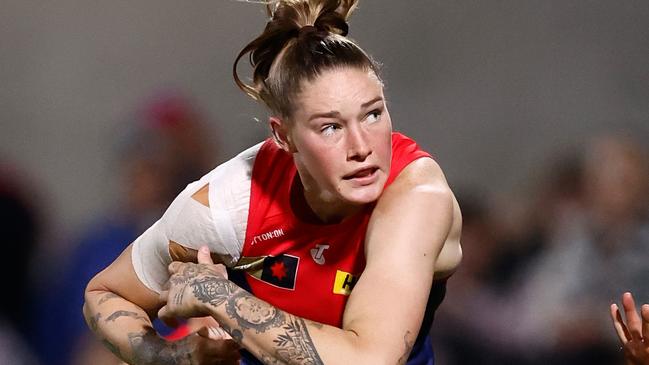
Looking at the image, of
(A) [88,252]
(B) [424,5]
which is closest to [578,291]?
(B) [424,5]

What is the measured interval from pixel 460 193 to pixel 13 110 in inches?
63.7

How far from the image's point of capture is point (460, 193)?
366 cm

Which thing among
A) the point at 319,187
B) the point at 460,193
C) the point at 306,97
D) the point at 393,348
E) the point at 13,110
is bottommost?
the point at 460,193

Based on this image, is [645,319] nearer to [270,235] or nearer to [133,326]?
[270,235]

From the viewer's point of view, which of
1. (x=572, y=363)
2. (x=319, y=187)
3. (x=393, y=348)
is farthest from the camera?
(x=572, y=363)

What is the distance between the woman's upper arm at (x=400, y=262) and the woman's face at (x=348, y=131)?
2.3 inches

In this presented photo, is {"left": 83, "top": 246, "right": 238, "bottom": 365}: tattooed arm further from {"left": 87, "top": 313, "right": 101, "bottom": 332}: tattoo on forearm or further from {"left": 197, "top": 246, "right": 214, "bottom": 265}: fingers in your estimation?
{"left": 197, "top": 246, "right": 214, "bottom": 265}: fingers

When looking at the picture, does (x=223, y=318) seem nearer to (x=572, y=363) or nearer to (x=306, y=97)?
(x=306, y=97)

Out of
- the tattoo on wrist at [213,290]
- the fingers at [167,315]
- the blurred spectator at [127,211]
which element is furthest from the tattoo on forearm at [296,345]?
the blurred spectator at [127,211]

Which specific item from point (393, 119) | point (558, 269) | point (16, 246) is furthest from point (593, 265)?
point (16, 246)

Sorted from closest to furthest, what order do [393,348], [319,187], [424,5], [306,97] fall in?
[393,348] < [306,97] < [319,187] < [424,5]

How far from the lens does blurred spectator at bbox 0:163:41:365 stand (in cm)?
356

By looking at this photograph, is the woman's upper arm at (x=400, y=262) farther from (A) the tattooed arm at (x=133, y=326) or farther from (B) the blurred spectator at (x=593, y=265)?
(B) the blurred spectator at (x=593, y=265)

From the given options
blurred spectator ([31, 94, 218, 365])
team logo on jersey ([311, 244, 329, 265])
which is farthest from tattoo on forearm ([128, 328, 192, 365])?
blurred spectator ([31, 94, 218, 365])
